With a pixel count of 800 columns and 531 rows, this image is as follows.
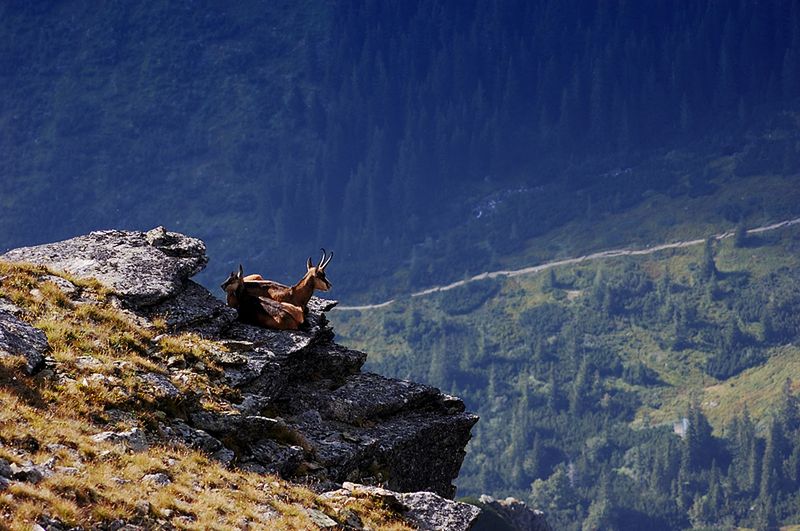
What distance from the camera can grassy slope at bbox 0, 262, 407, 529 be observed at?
27922 millimetres

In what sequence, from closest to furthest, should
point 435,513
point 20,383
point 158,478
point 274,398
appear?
point 158,478
point 20,383
point 435,513
point 274,398

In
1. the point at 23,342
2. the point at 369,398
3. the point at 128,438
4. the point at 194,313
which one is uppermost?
the point at 194,313

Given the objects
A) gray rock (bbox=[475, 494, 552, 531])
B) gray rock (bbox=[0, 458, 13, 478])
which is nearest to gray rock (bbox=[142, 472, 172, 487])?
gray rock (bbox=[0, 458, 13, 478])

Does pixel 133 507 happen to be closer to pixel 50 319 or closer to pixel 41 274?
pixel 50 319

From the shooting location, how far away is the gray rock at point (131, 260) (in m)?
42.1

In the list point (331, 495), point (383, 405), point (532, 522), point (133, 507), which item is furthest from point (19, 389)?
point (532, 522)

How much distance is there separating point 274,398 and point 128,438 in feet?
28.9

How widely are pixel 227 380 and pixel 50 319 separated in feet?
18.0

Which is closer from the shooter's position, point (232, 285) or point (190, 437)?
point (190, 437)

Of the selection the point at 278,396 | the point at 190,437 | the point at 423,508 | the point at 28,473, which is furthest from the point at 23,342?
the point at 423,508

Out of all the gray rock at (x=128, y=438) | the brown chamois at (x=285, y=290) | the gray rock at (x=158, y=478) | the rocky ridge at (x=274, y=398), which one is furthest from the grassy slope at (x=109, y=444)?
the brown chamois at (x=285, y=290)

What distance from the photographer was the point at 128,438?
105ft

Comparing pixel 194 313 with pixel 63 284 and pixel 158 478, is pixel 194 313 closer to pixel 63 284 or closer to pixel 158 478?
pixel 63 284

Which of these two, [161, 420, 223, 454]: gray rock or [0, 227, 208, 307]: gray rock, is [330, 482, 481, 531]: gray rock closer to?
[161, 420, 223, 454]: gray rock
